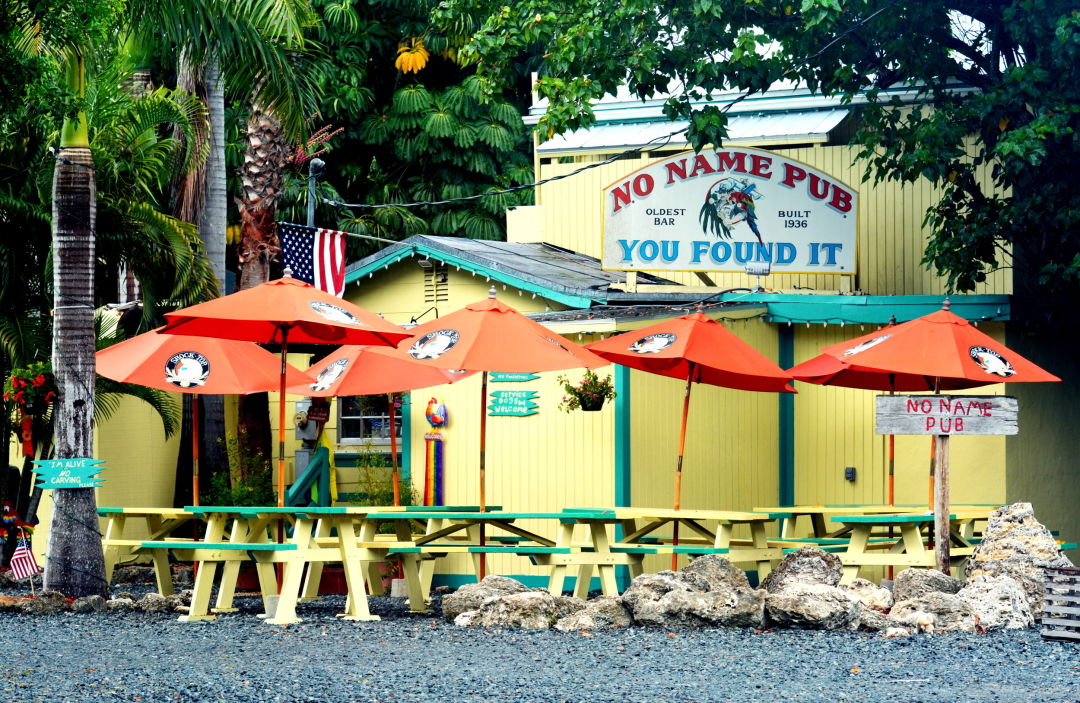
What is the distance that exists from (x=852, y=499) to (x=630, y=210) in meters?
3.92

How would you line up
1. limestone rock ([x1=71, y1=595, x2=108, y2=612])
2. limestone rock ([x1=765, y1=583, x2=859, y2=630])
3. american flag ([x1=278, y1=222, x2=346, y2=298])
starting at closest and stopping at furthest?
limestone rock ([x1=765, y1=583, x2=859, y2=630]) → limestone rock ([x1=71, y1=595, x2=108, y2=612]) → american flag ([x1=278, y1=222, x2=346, y2=298])

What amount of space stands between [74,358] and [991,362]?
25.0 feet

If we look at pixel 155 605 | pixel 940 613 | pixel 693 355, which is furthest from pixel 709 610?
pixel 155 605

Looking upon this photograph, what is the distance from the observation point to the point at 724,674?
8758 mm

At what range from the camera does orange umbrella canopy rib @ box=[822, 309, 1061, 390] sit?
12297mm

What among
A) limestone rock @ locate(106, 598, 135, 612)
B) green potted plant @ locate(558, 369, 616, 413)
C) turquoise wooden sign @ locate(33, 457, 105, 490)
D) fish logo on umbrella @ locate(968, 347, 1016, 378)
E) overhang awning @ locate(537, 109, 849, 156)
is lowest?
limestone rock @ locate(106, 598, 135, 612)

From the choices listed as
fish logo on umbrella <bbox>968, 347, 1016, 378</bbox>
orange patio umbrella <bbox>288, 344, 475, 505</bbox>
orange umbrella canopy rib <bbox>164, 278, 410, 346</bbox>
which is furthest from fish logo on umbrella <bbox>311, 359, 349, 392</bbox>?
fish logo on umbrella <bbox>968, 347, 1016, 378</bbox>

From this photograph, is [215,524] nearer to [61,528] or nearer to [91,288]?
[61,528]

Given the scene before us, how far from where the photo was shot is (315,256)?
16.5 metres

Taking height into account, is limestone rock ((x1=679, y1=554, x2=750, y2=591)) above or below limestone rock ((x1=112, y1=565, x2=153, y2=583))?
above

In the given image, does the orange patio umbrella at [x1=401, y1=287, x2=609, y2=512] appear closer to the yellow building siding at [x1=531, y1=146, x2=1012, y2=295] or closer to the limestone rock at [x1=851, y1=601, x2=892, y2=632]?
the limestone rock at [x1=851, y1=601, x2=892, y2=632]

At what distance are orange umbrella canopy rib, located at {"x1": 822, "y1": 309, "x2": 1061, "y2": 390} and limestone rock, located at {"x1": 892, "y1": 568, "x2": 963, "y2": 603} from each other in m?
1.66

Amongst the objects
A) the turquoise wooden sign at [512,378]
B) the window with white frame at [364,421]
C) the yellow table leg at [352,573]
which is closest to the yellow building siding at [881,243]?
the turquoise wooden sign at [512,378]

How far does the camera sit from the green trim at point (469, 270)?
15.1m
